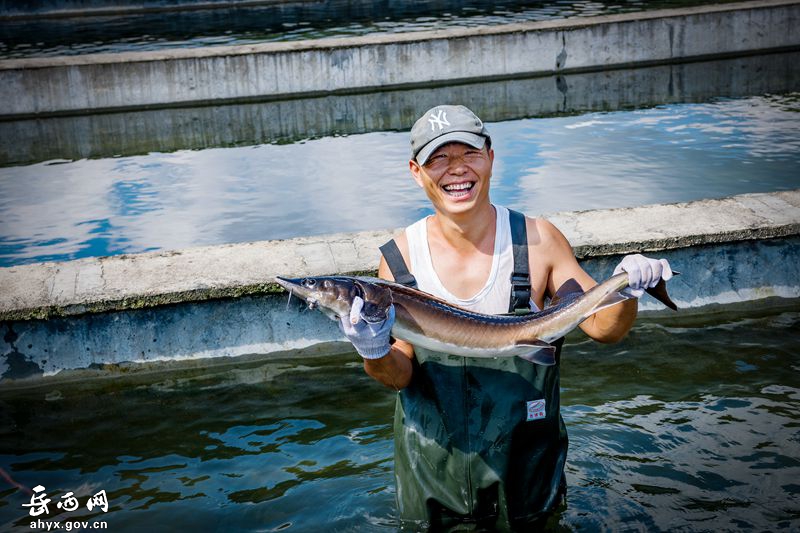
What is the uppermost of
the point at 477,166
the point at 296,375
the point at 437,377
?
the point at 477,166

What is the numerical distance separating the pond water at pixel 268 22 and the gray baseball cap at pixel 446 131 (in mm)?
18405

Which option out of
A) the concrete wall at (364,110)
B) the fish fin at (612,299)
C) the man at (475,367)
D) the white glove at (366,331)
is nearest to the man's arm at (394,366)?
the man at (475,367)

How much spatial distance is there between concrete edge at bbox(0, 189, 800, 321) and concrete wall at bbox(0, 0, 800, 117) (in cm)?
1042

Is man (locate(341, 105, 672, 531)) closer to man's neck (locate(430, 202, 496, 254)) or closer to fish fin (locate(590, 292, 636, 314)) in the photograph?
man's neck (locate(430, 202, 496, 254))

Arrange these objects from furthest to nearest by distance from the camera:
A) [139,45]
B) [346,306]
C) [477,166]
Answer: [139,45] → [477,166] → [346,306]

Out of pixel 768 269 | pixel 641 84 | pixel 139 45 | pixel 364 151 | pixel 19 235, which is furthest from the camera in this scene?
pixel 139 45

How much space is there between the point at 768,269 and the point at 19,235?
7851 millimetres

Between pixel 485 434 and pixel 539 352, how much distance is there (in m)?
0.46

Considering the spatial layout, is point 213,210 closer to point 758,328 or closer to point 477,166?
point 758,328

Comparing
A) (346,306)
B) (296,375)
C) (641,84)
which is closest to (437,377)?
(346,306)

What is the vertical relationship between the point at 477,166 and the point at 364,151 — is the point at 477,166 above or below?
above

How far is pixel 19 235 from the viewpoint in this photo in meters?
9.84

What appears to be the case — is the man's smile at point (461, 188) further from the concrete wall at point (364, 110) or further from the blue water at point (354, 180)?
the concrete wall at point (364, 110)

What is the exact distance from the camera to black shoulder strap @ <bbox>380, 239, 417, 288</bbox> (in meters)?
3.54
